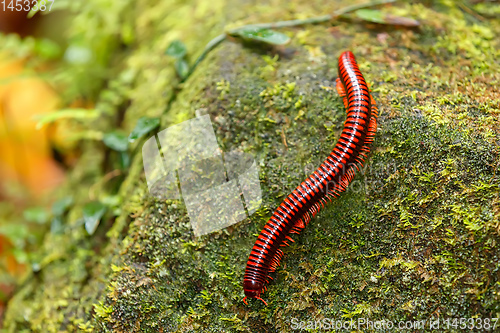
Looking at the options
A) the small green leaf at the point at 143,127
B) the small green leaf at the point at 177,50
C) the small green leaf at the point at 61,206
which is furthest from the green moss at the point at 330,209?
the small green leaf at the point at 61,206

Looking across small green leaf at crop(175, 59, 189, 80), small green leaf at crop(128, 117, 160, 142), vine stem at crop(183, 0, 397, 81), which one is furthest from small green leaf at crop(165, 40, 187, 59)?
small green leaf at crop(128, 117, 160, 142)

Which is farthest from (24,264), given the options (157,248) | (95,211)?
(157,248)

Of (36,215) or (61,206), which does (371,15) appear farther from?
(36,215)

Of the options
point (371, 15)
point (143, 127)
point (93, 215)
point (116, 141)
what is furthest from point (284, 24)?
point (93, 215)

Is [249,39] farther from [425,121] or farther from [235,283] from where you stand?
[235,283]

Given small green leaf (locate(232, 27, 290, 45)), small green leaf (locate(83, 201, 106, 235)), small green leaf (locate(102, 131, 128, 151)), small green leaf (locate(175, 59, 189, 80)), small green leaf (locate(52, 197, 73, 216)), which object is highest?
small green leaf (locate(232, 27, 290, 45))

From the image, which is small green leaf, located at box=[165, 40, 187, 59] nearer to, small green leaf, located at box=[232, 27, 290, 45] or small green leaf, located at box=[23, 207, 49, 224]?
small green leaf, located at box=[232, 27, 290, 45]

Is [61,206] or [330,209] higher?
[330,209]
